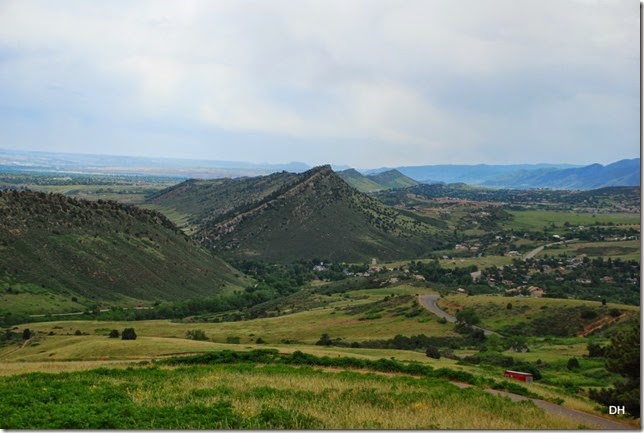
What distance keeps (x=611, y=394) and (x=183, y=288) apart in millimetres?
109938

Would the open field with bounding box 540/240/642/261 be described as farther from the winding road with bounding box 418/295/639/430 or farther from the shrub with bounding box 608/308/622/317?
the winding road with bounding box 418/295/639/430

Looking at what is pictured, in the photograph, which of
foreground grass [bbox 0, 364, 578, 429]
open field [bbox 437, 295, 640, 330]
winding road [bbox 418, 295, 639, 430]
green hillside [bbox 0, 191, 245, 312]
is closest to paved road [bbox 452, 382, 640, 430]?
winding road [bbox 418, 295, 639, 430]

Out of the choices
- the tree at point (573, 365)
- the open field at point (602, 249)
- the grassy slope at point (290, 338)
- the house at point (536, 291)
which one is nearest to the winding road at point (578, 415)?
the grassy slope at point (290, 338)

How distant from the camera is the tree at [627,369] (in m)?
18.1

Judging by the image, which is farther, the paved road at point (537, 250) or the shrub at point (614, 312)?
the paved road at point (537, 250)

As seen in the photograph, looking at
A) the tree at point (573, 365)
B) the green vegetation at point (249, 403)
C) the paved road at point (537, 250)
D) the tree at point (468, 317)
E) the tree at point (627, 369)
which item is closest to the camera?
the green vegetation at point (249, 403)

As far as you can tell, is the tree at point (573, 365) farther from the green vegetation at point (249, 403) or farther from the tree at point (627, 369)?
the tree at point (627, 369)

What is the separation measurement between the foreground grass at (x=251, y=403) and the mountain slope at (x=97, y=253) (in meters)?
89.0

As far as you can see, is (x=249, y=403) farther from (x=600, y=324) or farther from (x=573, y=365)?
(x=600, y=324)

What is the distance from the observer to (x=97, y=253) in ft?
371

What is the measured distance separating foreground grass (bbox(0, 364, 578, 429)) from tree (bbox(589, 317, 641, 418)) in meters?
3.03

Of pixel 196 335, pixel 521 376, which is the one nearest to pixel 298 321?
pixel 196 335

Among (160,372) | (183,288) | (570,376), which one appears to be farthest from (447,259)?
(160,372)

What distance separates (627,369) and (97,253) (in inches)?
4346
